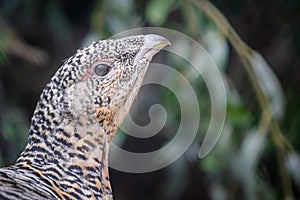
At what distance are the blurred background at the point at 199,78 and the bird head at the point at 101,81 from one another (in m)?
1.04

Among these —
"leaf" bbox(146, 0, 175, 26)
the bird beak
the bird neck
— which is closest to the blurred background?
"leaf" bbox(146, 0, 175, 26)

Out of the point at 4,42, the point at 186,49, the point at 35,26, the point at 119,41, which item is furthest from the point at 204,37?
the point at 35,26

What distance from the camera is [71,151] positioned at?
2598 mm

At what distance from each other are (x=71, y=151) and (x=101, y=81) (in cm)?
21

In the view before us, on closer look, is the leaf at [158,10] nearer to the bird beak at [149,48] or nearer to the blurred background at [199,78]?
the blurred background at [199,78]

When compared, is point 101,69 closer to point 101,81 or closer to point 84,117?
point 101,81

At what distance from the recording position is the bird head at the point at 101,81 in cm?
262

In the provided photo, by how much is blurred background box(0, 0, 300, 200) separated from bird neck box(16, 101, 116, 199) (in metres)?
1.21

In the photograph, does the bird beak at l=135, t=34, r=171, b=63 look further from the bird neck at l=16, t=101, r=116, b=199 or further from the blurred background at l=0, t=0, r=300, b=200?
the blurred background at l=0, t=0, r=300, b=200

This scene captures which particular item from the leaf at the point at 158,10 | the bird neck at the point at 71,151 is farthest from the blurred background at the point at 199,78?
the bird neck at the point at 71,151

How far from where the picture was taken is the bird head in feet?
8.60

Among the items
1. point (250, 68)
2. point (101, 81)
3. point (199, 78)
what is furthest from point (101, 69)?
point (250, 68)

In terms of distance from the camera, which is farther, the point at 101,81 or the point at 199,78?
the point at 199,78

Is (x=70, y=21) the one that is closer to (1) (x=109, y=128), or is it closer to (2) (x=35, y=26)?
→ (2) (x=35, y=26)
